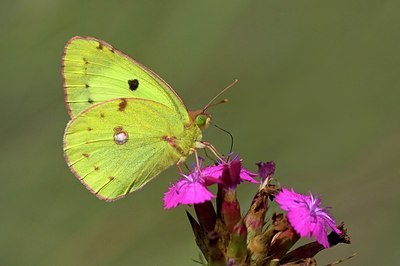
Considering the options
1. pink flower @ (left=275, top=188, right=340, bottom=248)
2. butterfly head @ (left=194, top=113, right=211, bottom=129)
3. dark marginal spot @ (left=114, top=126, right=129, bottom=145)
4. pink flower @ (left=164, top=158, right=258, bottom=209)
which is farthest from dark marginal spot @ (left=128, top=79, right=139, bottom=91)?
pink flower @ (left=275, top=188, right=340, bottom=248)

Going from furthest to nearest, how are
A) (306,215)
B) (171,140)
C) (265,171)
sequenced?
1. (171,140)
2. (265,171)
3. (306,215)

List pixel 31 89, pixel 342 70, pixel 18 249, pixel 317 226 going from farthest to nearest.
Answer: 1. pixel 342 70
2. pixel 31 89
3. pixel 18 249
4. pixel 317 226

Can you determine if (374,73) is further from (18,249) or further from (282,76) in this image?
(18,249)

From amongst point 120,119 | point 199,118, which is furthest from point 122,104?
point 199,118

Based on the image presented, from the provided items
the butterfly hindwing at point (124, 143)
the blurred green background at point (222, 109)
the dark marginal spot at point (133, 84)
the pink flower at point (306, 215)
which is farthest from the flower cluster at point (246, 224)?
the blurred green background at point (222, 109)

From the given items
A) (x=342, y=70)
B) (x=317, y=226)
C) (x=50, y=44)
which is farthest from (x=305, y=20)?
(x=317, y=226)

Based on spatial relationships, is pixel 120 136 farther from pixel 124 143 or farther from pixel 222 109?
pixel 222 109
